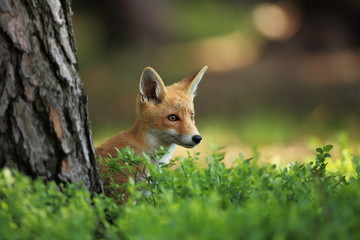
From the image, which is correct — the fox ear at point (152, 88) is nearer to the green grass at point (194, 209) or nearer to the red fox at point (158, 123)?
the red fox at point (158, 123)

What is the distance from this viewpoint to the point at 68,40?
414cm

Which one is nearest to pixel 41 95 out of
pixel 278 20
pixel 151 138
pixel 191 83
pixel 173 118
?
A: pixel 151 138

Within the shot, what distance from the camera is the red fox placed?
5543mm

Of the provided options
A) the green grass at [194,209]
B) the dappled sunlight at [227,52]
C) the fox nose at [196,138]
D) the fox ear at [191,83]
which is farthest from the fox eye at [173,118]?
the dappled sunlight at [227,52]

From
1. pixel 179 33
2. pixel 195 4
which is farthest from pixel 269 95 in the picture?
pixel 195 4

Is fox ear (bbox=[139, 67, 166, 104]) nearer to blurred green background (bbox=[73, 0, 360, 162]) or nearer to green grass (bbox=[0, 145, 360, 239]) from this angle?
green grass (bbox=[0, 145, 360, 239])

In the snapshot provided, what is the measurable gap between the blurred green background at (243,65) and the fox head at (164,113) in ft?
9.80

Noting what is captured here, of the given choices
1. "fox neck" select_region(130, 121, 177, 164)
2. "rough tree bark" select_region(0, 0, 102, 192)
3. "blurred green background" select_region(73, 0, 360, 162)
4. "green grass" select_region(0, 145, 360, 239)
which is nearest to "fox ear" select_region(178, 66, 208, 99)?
"fox neck" select_region(130, 121, 177, 164)

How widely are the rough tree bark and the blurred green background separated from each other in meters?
4.84

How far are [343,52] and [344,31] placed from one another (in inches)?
18.4

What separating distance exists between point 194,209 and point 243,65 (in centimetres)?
1096

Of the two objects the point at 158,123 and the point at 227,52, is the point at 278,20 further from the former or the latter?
the point at 158,123

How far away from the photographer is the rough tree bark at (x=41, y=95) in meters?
3.89

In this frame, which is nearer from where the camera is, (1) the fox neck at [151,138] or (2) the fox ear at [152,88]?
(1) the fox neck at [151,138]
